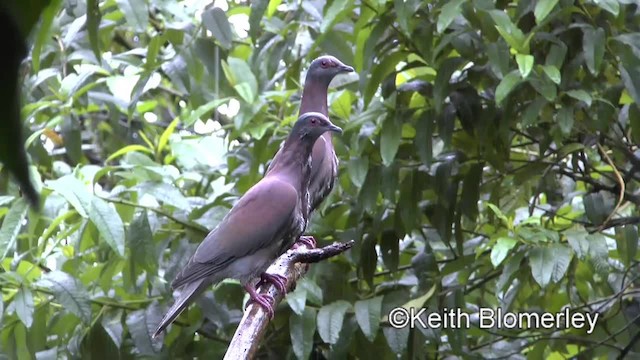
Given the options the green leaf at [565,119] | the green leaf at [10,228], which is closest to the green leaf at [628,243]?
the green leaf at [565,119]

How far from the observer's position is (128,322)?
3.03 m

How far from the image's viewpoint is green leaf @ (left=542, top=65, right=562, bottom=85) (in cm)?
241

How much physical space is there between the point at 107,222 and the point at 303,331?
2.23ft

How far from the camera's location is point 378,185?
2887mm

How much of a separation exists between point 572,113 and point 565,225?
53cm

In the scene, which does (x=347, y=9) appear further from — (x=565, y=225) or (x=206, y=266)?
(x=565, y=225)

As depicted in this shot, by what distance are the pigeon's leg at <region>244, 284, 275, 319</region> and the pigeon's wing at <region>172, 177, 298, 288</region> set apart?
0.10 meters

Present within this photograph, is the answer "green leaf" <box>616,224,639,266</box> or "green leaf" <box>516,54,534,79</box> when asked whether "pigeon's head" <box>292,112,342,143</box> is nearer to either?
"green leaf" <box>516,54,534,79</box>

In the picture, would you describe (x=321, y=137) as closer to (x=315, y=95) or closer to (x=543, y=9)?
(x=315, y=95)

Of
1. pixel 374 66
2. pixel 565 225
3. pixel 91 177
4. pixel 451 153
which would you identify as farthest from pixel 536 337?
pixel 91 177

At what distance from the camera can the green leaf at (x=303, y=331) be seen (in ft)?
9.16

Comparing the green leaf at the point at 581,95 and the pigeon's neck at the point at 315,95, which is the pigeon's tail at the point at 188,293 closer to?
Answer: the pigeon's neck at the point at 315,95

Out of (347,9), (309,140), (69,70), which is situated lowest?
(69,70)

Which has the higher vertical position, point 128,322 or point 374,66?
point 374,66
